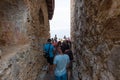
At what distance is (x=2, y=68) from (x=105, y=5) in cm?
191

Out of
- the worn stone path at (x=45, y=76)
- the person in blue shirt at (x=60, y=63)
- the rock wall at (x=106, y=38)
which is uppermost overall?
the rock wall at (x=106, y=38)

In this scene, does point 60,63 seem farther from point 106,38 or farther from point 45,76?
point 45,76

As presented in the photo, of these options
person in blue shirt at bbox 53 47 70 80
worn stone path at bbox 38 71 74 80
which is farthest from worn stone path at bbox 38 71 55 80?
person in blue shirt at bbox 53 47 70 80

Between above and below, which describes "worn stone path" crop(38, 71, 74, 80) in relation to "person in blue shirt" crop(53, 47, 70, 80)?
below

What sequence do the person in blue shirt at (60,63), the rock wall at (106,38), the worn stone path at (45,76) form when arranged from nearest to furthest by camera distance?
the rock wall at (106,38) → the person in blue shirt at (60,63) → the worn stone path at (45,76)

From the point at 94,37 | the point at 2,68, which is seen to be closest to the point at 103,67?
the point at 94,37

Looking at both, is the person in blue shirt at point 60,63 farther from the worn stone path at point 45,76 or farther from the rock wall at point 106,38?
the worn stone path at point 45,76

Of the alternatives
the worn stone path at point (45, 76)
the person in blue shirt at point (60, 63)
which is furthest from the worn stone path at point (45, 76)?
the person in blue shirt at point (60, 63)

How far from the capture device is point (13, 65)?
3889 millimetres

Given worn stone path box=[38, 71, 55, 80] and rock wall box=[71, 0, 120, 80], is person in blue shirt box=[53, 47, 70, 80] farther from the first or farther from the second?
worn stone path box=[38, 71, 55, 80]

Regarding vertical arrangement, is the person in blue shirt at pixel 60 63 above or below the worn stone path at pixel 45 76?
above

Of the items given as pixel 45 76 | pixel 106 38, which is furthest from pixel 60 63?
pixel 45 76

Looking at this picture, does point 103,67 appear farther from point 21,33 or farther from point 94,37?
point 21,33

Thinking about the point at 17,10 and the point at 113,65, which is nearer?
the point at 113,65
